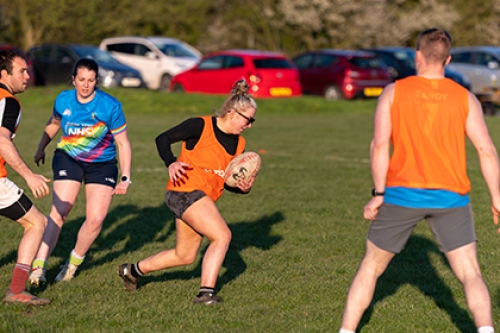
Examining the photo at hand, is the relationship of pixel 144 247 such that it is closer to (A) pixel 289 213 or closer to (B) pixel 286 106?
(A) pixel 289 213

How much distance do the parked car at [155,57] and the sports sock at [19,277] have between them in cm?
2383

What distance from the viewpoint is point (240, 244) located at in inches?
330

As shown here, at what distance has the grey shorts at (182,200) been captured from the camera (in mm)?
5992

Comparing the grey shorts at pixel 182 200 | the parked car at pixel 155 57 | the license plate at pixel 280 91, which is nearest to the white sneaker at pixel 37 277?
the grey shorts at pixel 182 200

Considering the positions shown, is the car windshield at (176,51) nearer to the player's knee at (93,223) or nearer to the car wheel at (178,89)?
the car wheel at (178,89)

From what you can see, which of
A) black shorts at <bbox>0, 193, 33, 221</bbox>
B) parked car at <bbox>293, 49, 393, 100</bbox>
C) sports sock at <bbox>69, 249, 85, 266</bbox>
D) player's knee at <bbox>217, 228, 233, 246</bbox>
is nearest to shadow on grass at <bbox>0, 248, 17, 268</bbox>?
sports sock at <bbox>69, 249, 85, 266</bbox>

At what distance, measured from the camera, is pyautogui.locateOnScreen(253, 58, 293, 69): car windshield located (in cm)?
2662

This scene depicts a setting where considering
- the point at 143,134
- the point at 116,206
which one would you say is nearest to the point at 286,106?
the point at 143,134

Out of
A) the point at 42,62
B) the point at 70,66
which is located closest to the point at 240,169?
the point at 70,66

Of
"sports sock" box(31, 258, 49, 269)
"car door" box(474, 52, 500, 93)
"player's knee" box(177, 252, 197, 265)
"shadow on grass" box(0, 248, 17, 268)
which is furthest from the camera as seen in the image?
"car door" box(474, 52, 500, 93)

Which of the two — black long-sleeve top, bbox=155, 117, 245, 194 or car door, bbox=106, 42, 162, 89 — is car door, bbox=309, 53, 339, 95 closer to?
car door, bbox=106, 42, 162, 89

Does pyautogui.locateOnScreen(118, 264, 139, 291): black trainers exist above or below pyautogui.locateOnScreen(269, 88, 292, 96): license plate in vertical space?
above

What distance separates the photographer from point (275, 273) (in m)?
7.16

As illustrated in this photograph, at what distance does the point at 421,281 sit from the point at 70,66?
23.1m
